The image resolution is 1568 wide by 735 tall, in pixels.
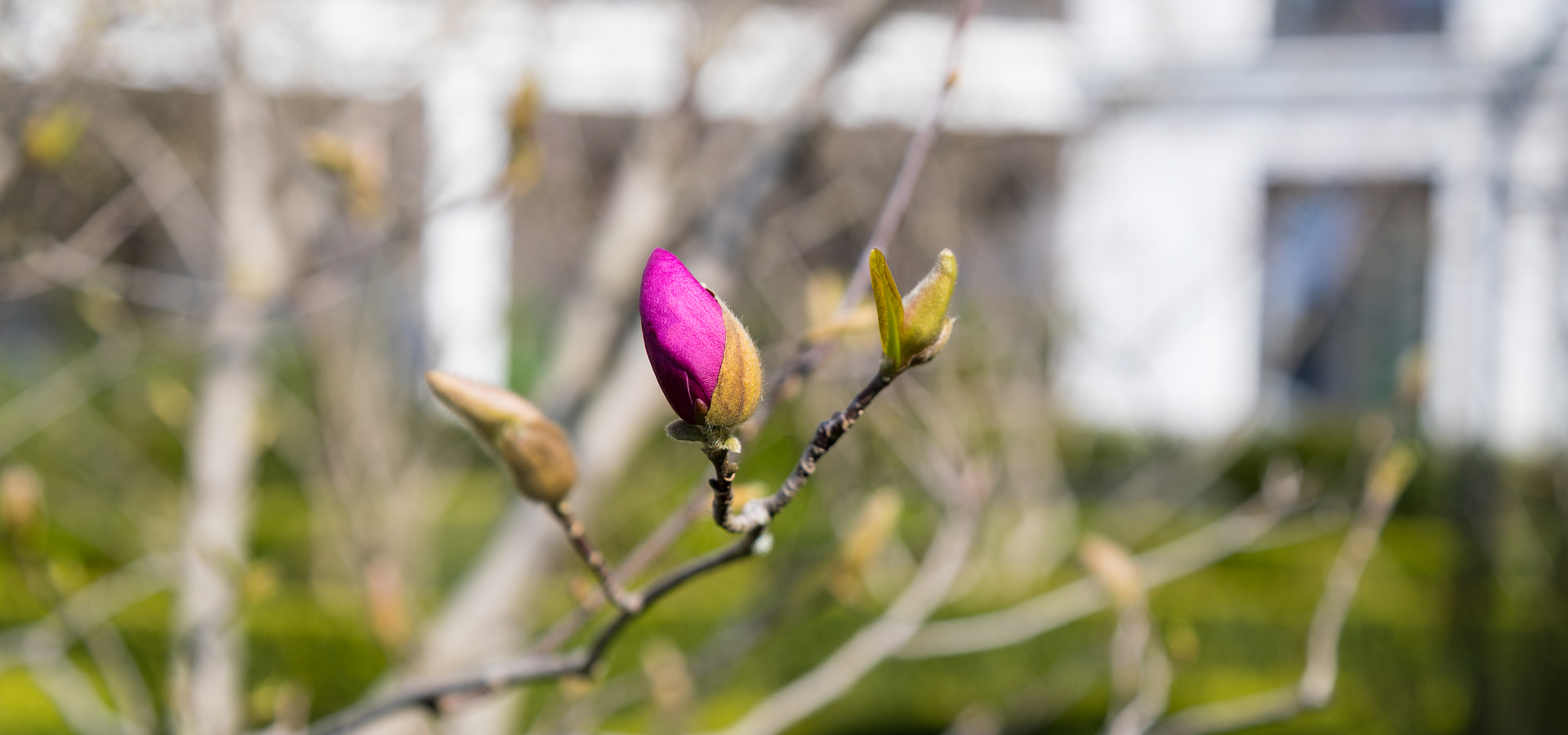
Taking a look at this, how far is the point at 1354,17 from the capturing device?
11320mm

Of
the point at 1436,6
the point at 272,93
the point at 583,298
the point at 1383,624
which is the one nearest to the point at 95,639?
the point at 583,298

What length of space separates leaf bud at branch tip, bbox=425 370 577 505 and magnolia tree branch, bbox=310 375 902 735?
43 mm

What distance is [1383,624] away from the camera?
5117 mm

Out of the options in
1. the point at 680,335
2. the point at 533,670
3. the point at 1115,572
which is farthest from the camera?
the point at 1115,572

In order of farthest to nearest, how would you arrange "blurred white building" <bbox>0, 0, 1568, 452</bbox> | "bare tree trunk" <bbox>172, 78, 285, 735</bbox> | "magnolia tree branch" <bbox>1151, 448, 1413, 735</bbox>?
"blurred white building" <bbox>0, 0, 1568, 452</bbox>, "bare tree trunk" <bbox>172, 78, 285, 735</bbox>, "magnolia tree branch" <bbox>1151, 448, 1413, 735</bbox>

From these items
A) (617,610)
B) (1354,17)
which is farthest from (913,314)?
(1354,17)

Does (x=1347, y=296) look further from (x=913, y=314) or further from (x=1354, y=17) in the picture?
(x=913, y=314)

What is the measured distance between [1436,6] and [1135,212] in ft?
16.9

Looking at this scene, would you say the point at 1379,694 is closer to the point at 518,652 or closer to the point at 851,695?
the point at 851,695

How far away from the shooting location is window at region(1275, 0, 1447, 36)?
1109 centimetres

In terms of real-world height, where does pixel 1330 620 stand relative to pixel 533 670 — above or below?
below

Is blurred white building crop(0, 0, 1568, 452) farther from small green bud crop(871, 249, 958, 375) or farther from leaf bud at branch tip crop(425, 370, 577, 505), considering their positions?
small green bud crop(871, 249, 958, 375)

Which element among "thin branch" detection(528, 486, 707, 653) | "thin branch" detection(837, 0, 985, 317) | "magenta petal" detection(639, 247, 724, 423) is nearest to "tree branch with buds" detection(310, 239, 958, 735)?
"magenta petal" detection(639, 247, 724, 423)

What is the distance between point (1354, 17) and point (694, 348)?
505 inches
